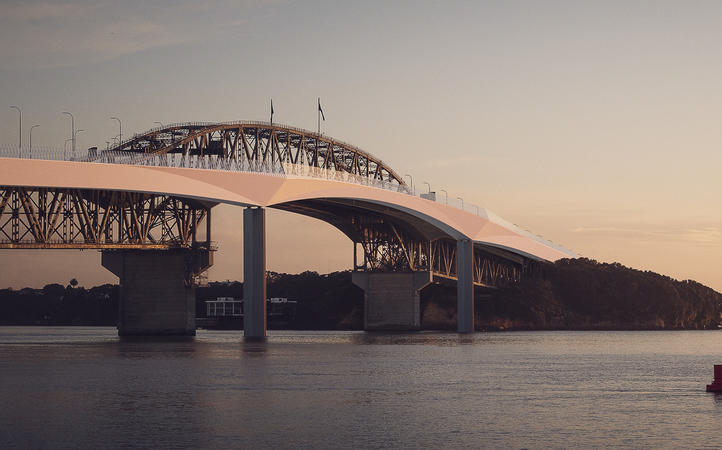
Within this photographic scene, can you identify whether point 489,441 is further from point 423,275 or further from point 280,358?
point 423,275

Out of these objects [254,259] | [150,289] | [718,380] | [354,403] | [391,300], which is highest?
[254,259]

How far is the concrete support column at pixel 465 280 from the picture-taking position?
12838 cm

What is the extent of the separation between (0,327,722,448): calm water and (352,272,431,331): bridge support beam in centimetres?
7654


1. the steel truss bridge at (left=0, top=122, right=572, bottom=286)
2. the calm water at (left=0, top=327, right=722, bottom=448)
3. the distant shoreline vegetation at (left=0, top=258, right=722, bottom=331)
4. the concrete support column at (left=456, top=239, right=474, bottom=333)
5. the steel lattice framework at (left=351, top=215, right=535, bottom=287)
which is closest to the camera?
the calm water at (left=0, top=327, right=722, bottom=448)

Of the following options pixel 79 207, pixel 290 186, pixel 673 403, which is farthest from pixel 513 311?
pixel 673 403

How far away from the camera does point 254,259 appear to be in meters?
92.6

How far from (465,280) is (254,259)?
41.3m

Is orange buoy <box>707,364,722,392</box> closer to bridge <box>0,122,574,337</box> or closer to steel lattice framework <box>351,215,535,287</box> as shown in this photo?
bridge <box>0,122,574,337</box>

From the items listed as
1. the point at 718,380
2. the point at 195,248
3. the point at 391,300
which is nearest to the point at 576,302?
the point at 391,300

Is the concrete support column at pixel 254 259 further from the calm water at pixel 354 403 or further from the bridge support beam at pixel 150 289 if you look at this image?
the calm water at pixel 354 403

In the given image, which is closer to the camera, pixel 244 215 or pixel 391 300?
pixel 244 215

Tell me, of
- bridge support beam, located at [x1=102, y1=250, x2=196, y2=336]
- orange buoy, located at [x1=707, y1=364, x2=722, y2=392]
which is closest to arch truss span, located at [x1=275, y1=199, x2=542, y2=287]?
bridge support beam, located at [x1=102, y1=250, x2=196, y2=336]

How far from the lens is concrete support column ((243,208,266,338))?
92562 millimetres

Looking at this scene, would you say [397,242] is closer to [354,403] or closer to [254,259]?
[254,259]
